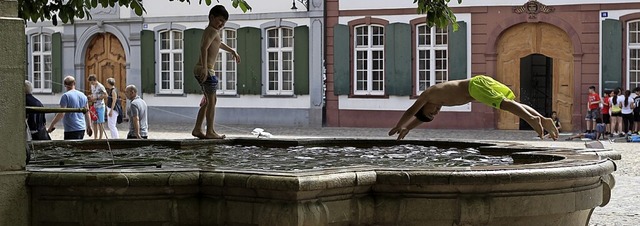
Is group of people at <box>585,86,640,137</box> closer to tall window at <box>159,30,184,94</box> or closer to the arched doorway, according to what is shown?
the arched doorway

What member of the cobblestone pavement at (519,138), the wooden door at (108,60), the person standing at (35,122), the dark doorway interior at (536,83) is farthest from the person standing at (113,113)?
the wooden door at (108,60)

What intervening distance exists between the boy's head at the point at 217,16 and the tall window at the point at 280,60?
21.8 meters

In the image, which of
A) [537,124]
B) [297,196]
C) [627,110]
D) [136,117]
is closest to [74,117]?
[136,117]

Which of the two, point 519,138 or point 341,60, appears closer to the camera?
point 519,138

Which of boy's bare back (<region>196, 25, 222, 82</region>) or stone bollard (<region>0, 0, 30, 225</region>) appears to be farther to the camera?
boy's bare back (<region>196, 25, 222, 82</region>)

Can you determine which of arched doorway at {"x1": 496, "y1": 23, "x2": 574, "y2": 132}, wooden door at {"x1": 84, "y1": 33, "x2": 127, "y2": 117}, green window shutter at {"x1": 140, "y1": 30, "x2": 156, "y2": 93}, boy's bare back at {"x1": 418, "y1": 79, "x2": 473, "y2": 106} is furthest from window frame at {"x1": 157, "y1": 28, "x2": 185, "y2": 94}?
boy's bare back at {"x1": 418, "y1": 79, "x2": 473, "y2": 106}

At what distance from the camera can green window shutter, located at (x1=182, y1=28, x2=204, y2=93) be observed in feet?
112

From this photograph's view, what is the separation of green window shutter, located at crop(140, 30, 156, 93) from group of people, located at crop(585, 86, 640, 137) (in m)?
12.7

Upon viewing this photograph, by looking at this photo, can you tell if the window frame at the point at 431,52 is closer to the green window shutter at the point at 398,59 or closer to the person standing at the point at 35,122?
the green window shutter at the point at 398,59

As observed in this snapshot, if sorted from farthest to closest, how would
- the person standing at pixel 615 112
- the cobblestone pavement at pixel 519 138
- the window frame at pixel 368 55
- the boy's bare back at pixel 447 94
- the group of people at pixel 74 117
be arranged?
the window frame at pixel 368 55
the person standing at pixel 615 112
the group of people at pixel 74 117
the cobblestone pavement at pixel 519 138
the boy's bare back at pixel 447 94

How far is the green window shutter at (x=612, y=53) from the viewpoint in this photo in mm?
28672

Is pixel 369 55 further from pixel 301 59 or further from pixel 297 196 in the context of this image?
pixel 297 196

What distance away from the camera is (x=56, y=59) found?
36531mm

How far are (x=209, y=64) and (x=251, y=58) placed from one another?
22133 mm
